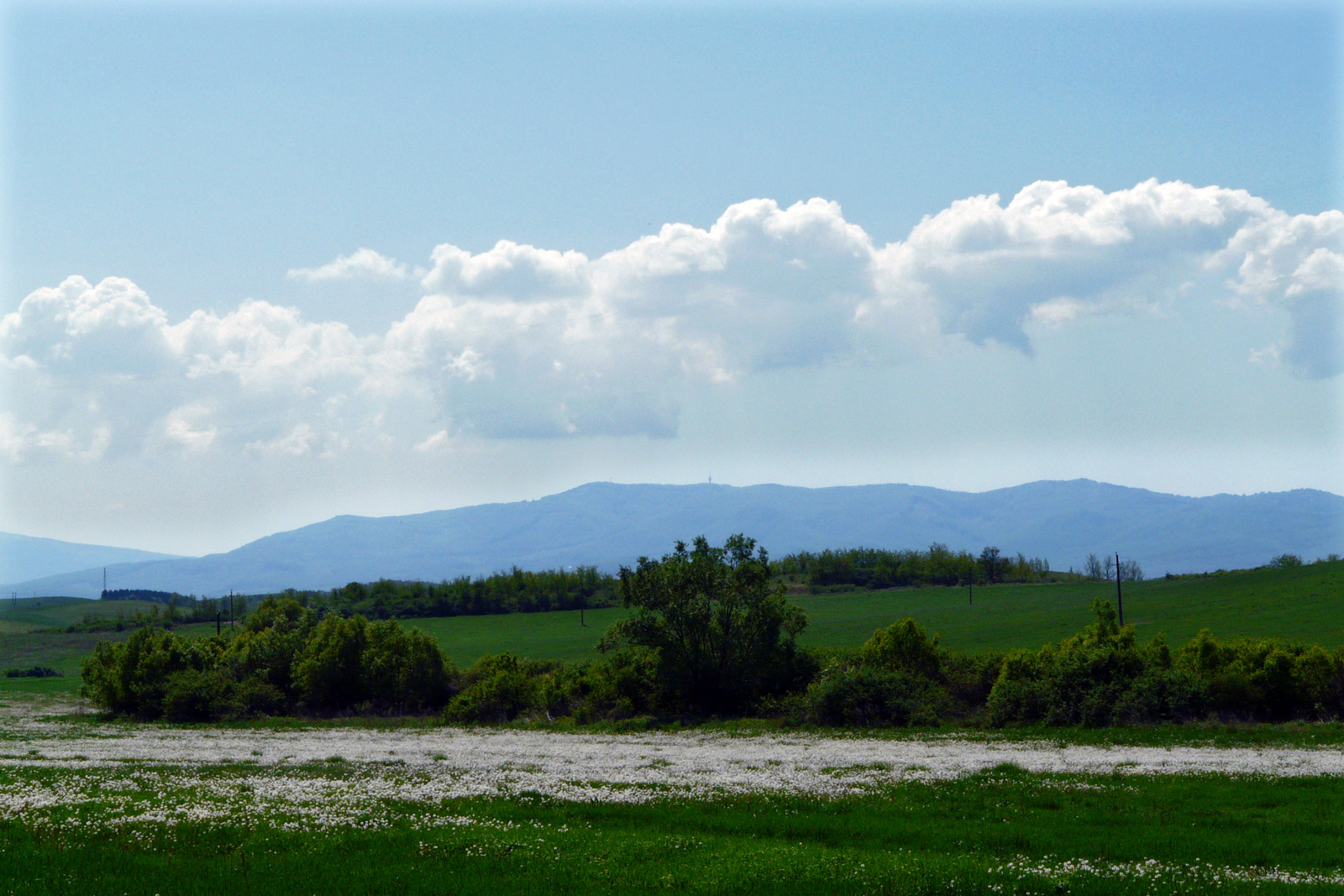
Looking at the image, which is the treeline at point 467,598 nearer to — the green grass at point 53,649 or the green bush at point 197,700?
the green grass at point 53,649

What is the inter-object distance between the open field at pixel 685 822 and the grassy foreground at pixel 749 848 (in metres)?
0.07

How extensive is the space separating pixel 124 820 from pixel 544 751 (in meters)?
20.6

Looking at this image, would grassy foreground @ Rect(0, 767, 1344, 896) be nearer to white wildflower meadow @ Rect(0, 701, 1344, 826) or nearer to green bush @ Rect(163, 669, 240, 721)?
white wildflower meadow @ Rect(0, 701, 1344, 826)

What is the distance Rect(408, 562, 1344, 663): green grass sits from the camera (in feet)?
325

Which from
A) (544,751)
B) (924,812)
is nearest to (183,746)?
(544,751)

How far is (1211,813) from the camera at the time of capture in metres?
22.5

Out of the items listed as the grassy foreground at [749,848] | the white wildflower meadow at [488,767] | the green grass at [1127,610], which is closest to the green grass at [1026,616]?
the green grass at [1127,610]

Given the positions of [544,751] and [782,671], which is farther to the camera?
[782,671]

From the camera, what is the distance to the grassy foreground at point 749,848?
16.5 meters

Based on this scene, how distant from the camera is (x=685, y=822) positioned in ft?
73.0

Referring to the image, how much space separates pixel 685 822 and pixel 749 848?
3.46m

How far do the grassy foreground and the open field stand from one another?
66 mm

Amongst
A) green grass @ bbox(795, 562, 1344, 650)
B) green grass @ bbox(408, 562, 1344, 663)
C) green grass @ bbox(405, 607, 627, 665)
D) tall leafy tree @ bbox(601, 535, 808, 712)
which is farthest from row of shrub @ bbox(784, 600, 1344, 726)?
green grass @ bbox(405, 607, 627, 665)

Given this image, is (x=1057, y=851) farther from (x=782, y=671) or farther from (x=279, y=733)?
(x=279, y=733)
